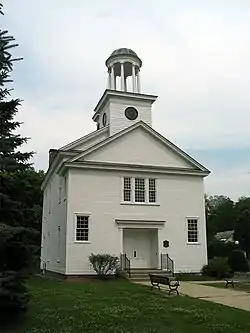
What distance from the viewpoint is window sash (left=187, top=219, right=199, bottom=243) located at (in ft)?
85.7

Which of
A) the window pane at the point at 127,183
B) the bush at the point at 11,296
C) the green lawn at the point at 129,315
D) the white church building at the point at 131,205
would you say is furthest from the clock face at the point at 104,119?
the bush at the point at 11,296

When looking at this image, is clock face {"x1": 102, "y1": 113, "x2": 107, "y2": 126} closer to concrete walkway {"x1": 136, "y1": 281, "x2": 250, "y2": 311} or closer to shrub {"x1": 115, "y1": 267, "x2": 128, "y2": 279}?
shrub {"x1": 115, "y1": 267, "x2": 128, "y2": 279}

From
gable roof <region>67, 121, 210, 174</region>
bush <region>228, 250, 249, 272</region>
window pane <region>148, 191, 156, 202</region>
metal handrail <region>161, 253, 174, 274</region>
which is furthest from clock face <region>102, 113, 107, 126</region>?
bush <region>228, 250, 249, 272</region>

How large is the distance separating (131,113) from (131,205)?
7.69 metres

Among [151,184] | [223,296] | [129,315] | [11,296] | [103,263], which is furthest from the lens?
[151,184]

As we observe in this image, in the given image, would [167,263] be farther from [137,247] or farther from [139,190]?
[139,190]

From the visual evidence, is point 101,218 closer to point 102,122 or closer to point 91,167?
point 91,167

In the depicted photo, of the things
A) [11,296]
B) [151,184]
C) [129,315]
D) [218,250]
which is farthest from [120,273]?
[11,296]

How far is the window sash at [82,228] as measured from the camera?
Answer: 78.2ft

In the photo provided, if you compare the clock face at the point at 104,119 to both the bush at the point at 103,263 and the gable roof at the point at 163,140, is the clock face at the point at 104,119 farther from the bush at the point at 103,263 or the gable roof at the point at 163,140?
the bush at the point at 103,263

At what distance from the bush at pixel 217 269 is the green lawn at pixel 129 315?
11034mm

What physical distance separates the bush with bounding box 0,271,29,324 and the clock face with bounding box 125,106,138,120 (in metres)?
21.1

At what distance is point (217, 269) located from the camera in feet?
81.4

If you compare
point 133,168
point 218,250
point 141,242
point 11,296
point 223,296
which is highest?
point 133,168
